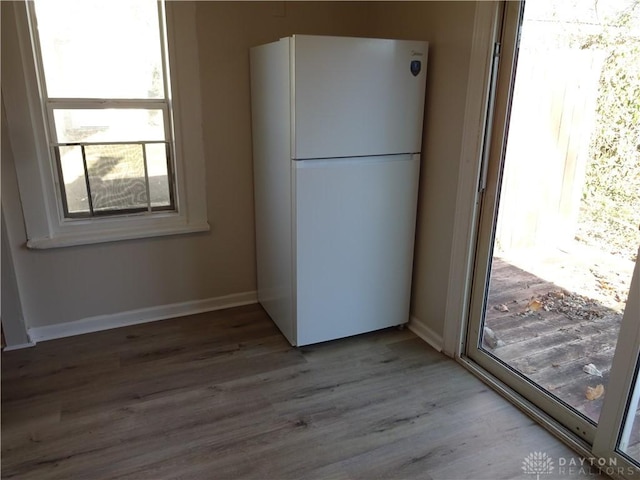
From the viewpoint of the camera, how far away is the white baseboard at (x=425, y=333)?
2.64m

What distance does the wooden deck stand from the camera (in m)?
1.96

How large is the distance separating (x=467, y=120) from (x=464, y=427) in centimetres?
138

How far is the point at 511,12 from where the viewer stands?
203cm

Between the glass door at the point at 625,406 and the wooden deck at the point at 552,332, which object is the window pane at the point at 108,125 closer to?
the wooden deck at the point at 552,332

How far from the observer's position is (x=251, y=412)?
212cm

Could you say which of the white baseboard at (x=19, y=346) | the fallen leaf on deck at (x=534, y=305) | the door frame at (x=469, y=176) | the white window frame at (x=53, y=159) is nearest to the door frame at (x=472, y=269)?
the door frame at (x=469, y=176)

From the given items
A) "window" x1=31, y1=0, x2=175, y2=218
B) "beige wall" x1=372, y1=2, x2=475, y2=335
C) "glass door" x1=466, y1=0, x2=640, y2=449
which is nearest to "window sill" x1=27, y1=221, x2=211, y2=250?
"window" x1=31, y1=0, x2=175, y2=218

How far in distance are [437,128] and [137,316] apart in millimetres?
2049

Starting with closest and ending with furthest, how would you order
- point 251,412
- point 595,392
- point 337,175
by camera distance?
point 595,392
point 251,412
point 337,175

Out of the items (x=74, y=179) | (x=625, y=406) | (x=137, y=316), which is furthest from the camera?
(x=137, y=316)

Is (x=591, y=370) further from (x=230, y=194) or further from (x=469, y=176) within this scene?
(x=230, y=194)

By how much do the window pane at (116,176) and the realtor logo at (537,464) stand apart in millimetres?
2317

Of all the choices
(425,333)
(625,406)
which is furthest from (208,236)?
(625,406)

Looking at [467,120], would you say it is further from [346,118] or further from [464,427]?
[464,427]
